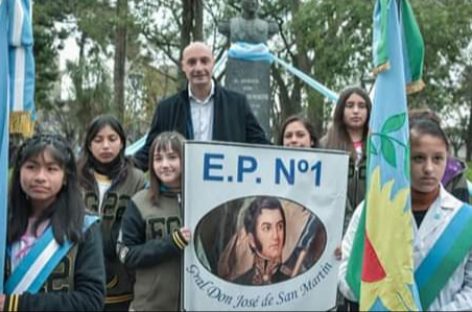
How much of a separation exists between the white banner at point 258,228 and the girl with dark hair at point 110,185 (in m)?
0.96

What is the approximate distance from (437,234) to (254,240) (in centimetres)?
95

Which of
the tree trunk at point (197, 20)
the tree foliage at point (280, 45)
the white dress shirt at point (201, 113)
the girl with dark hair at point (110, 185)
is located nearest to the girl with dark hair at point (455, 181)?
the white dress shirt at point (201, 113)

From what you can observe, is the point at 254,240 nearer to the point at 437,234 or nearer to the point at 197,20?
the point at 437,234

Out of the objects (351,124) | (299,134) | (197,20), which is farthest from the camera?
(197,20)

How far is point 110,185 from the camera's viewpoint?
4.45m

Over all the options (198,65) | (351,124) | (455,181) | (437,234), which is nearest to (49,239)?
(437,234)

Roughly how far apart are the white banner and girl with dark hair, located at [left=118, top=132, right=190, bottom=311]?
1.17 feet

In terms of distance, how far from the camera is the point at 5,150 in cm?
304

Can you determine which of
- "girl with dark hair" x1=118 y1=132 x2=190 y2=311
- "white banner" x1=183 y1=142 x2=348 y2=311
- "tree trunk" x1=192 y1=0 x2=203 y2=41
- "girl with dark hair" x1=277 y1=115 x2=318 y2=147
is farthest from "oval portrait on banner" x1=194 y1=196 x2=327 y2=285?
"tree trunk" x1=192 y1=0 x2=203 y2=41

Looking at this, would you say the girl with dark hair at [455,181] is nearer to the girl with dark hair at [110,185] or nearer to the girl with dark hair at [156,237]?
the girl with dark hair at [156,237]

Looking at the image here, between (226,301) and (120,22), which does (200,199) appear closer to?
(226,301)

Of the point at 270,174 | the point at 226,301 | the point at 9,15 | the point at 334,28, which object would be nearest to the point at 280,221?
the point at 270,174

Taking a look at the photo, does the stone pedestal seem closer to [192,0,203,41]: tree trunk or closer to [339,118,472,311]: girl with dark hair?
[339,118,472,311]: girl with dark hair

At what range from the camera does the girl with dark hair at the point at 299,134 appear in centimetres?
497
